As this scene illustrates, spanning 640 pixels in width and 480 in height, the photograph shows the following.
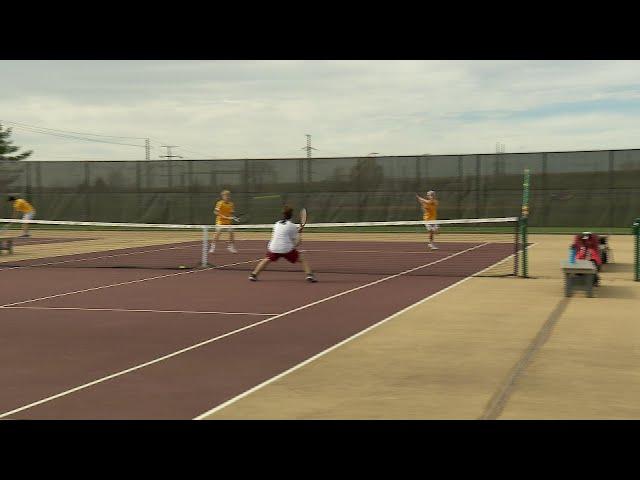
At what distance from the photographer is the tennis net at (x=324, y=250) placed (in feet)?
59.4

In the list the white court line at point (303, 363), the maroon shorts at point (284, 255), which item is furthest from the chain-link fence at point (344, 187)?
the white court line at point (303, 363)

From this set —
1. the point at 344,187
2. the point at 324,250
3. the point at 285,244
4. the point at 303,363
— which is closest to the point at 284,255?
the point at 285,244

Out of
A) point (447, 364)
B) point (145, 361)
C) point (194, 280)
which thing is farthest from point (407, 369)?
point (194, 280)

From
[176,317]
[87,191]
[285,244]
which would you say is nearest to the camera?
[176,317]

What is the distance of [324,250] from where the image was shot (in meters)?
24.3

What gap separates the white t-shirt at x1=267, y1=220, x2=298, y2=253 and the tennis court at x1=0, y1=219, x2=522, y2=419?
0.59 meters

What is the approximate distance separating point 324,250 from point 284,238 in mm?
9460

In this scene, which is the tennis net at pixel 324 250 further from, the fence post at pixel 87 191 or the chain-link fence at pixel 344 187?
the fence post at pixel 87 191

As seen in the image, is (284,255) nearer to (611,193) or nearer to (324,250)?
(324,250)

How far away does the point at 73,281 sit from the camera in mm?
15445

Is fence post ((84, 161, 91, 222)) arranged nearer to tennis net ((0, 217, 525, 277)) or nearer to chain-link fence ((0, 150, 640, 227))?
chain-link fence ((0, 150, 640, 227))

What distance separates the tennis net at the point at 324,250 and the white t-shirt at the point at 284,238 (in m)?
1.53
